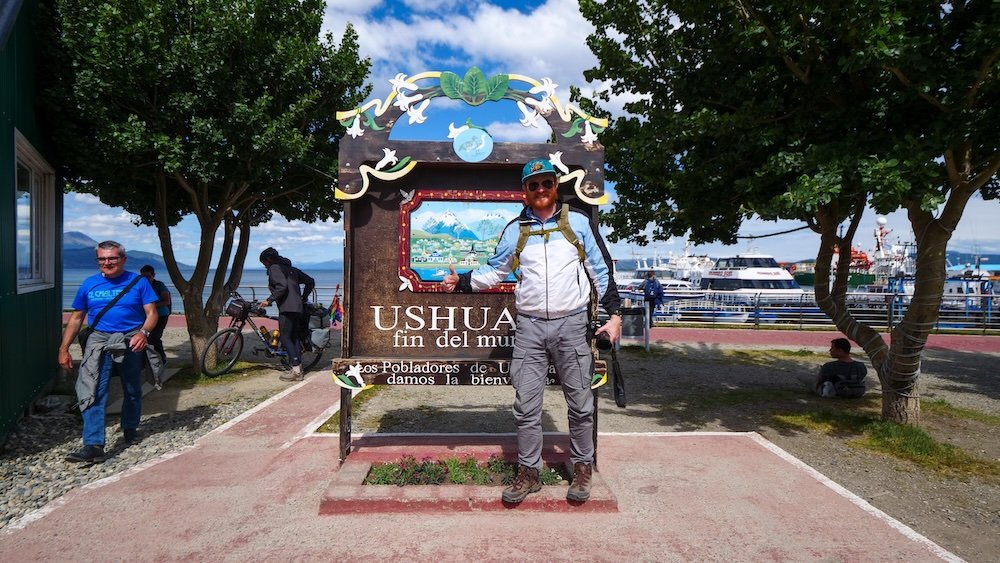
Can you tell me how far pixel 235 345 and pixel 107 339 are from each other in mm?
4324

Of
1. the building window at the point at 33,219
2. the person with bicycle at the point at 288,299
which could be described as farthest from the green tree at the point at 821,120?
the building window at the point at 33,219

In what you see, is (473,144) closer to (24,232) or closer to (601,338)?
(601,338)

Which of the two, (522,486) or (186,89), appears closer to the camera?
(522,486)

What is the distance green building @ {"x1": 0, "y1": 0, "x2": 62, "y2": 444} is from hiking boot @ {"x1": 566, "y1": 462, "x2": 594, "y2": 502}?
195 inches

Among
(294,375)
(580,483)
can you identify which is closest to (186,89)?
(294,375)

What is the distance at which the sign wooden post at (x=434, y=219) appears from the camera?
14.4 ft

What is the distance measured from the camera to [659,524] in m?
3.62

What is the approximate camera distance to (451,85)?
173 inches

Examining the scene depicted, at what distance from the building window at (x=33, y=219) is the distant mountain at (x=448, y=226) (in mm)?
4360

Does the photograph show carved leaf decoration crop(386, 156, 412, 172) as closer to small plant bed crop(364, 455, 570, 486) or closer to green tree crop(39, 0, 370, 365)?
small plant bed crop(364, 455, 570, 486)

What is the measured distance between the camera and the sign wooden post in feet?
14.4

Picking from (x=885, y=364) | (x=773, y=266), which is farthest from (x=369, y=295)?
(x=773, y=266)

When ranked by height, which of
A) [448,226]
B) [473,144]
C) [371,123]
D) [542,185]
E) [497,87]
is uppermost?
[497,87]

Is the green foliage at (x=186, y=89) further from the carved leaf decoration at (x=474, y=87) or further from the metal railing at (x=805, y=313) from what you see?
the metal railing at (x=805, y=313)
